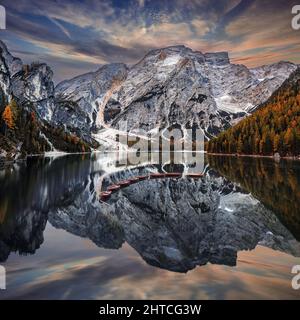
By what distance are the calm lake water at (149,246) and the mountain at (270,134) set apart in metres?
106

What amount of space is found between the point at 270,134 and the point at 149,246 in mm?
140081

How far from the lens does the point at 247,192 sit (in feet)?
145

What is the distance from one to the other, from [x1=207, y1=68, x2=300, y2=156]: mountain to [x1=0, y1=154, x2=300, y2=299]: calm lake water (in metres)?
106

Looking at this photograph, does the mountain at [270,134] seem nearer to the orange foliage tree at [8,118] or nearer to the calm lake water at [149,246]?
the orange foliage tree at [8,118]

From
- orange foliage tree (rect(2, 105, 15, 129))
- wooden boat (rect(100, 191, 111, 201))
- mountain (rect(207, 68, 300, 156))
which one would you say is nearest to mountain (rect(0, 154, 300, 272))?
wooden boat (rect(100, 191, 111, 201))

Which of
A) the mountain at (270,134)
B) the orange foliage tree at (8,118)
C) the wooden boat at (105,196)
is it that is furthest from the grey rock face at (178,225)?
the mountain at (270,134)

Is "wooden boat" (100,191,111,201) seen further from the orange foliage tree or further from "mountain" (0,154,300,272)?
the orange foliage tree

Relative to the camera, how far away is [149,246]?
71.0ft

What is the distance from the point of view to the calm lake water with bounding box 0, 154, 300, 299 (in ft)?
48.7

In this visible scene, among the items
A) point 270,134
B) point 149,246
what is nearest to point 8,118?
point 270,134

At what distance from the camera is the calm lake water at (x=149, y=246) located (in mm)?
14836
